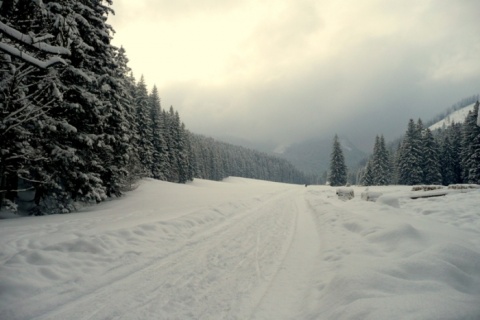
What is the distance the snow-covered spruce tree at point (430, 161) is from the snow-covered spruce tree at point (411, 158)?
31.0 inches

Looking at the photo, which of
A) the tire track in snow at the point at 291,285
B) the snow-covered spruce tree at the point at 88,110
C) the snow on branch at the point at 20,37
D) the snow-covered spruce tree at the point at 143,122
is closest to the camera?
the snow on branch at the point at 20,37

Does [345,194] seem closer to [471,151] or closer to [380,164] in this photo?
[471,151]

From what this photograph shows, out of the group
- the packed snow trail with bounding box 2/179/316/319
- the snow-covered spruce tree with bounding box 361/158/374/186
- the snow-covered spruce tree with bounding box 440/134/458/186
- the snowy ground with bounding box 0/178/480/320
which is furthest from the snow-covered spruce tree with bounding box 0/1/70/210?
the snow-covered spruce tree with bounding box 361/158/374/186

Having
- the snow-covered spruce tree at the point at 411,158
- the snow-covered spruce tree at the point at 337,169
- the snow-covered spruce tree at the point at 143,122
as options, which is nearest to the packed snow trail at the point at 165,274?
the snow-covered spruce tree at the point at 143,122

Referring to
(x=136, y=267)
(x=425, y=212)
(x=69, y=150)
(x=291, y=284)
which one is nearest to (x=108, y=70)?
(x=69, y=150)

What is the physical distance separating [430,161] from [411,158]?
3.24 meters

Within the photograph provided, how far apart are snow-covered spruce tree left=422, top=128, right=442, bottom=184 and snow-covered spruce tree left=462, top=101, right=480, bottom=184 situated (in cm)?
419

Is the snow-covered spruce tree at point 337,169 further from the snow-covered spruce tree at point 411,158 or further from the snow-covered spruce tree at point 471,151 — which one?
the snow-covered spruce tree at point 471,151

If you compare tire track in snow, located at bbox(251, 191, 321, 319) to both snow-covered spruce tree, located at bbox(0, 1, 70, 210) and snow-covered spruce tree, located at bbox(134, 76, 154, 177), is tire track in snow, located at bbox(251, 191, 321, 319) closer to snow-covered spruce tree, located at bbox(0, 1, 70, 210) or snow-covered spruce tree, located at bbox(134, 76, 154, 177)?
snow-covered spruce tree, located at bbox(0, 1, 70, 210)

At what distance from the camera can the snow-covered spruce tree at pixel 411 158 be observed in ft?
160

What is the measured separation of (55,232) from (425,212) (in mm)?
16331

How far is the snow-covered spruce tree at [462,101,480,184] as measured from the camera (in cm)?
3975

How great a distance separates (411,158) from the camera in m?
49.5

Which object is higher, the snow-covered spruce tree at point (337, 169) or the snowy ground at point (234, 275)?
the snow-covered spruce tree at point (337, 169)
